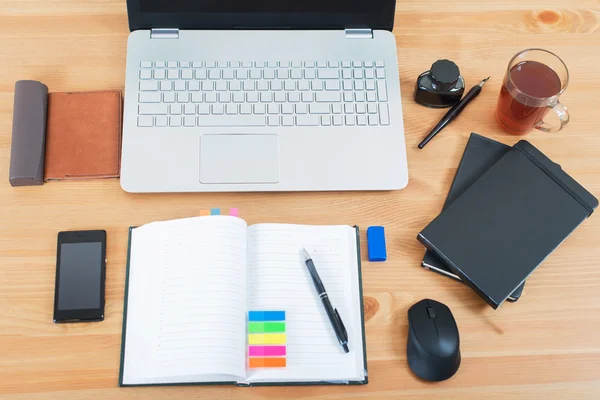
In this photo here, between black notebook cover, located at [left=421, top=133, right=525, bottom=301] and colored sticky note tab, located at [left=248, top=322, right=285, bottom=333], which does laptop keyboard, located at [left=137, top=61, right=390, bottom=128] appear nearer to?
black notebook cover, located at [left=421, top=133, right=525, bottom=301]

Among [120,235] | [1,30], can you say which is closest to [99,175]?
[120,235]

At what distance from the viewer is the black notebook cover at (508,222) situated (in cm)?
82

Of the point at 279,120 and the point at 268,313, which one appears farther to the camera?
the point at 279,120

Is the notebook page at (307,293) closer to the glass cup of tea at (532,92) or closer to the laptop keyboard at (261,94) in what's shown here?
the laptop keyboard at (261,94)

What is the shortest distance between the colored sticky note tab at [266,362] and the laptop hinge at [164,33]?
21.6 inches

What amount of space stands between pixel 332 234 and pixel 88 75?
0.50m

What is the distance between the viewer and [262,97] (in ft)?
3.08

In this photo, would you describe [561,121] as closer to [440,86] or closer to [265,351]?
[440,86]

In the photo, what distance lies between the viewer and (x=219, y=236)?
823 mm

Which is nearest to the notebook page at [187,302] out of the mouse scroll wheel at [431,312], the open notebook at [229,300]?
the open notebook at [229,300]

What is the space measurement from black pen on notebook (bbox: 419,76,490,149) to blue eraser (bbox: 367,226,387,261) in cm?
17

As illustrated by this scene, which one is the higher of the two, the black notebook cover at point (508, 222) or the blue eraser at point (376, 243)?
the black notebook cover at point (508, 222)

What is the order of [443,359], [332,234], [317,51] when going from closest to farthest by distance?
1. [443,359]
2. [332,234]
3. [317,51]

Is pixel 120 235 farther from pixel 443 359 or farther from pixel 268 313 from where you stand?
pixel 443 359
